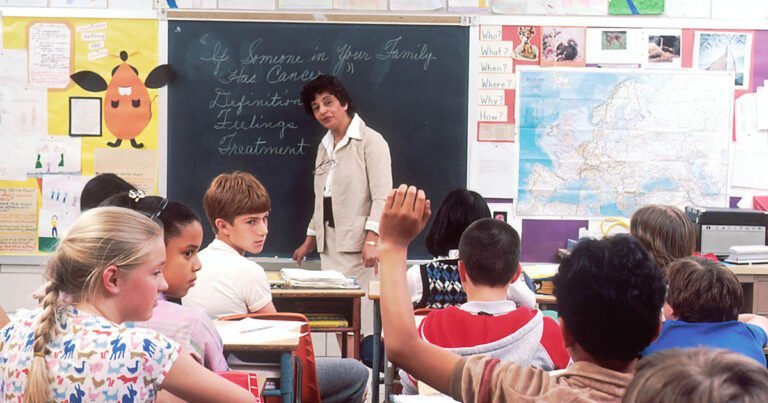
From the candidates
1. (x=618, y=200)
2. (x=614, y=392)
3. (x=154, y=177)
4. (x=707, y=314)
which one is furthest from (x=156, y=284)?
(x=618, y=200)

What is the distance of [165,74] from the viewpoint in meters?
5.21

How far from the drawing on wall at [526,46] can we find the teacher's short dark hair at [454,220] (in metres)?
2.06

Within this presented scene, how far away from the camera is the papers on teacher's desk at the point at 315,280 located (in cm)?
418

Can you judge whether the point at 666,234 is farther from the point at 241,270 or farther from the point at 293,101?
the point at 293,101

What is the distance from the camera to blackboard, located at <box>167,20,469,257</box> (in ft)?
17.2

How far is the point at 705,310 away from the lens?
8.23 ft

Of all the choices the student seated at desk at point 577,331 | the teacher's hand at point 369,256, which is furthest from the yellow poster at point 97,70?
the student seated at desk at point 577,331

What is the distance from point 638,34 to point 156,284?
417 centimetres

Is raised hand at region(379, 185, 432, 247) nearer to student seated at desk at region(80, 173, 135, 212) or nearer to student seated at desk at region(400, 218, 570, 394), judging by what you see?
student seated at desk at region(400, 218, 570, 394)

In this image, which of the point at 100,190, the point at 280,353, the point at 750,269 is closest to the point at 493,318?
the point at 280,353

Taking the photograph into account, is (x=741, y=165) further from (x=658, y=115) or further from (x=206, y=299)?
(x=206, y=299)

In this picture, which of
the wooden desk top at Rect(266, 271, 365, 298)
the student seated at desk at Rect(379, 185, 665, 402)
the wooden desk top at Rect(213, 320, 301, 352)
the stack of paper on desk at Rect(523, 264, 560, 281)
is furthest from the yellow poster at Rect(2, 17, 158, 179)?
the student seated at desk at Rect(379, 185, 665, 402)

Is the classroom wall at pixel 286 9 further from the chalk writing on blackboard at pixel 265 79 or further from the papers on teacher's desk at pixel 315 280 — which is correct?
the papers on teacher's desk at pixel 315 280

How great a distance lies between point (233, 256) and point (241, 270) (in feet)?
0.30
